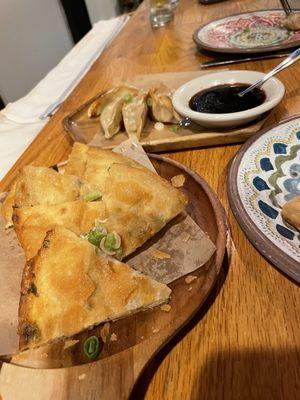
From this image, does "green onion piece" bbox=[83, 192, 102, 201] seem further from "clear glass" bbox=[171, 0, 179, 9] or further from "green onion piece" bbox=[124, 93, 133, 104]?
"clear glass" bbox=[171, 0, 179, 9]

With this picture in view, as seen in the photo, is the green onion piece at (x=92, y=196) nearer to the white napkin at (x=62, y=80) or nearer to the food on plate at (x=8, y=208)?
the food on plate at (x=8, y=208)

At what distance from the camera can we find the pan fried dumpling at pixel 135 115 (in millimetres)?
1601

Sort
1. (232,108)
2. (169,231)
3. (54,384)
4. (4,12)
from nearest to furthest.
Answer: (54,384) → (169,231) → (232,108) → (4,12)

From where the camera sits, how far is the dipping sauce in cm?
149

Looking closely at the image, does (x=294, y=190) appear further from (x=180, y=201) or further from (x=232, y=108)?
(x=232, y=108)

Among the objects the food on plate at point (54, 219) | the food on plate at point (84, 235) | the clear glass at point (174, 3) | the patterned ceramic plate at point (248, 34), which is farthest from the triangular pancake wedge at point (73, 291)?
the clear glass at point (174, 3)

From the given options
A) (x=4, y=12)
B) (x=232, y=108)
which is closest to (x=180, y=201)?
(x=232, y=108)

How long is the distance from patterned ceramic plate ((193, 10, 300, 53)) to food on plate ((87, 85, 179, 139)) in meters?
0.75

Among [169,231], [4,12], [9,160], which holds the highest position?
[4,12]

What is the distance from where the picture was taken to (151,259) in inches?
40.6

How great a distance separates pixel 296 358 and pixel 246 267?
0.27m

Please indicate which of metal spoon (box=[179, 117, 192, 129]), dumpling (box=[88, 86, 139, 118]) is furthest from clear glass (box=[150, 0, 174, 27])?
metal spoon (box=[179, 117, 192, 129])

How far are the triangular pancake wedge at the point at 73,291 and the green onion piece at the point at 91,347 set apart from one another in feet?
0.10

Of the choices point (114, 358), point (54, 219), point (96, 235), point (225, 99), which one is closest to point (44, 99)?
point (225, 99)
